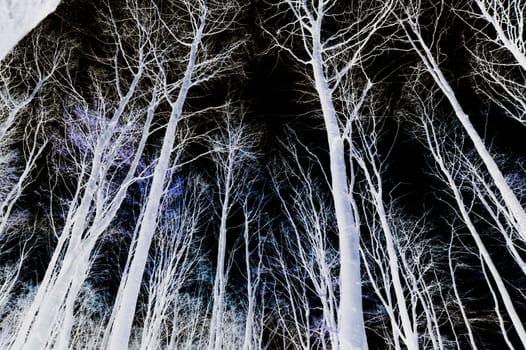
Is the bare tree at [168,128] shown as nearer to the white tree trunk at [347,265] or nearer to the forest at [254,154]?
the forest at [254,154]

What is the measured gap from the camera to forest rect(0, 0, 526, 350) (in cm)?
632

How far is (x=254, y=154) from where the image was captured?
1282 centimetres

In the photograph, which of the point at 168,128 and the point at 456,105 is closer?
the point at 168,128

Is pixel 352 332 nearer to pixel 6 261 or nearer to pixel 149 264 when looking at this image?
pixel 149 264

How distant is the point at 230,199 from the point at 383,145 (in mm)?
7162

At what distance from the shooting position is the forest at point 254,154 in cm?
632

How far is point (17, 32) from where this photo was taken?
3.34ft

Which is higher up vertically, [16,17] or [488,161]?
[488,161]

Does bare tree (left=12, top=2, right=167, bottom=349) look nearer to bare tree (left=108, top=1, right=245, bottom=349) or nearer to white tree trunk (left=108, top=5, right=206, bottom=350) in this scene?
bare tree (left=108, top=1, right=245, bottom=349)

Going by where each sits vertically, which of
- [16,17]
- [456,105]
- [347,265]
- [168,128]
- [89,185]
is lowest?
[347,265]

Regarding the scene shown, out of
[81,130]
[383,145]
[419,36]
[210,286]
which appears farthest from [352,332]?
[210,286]

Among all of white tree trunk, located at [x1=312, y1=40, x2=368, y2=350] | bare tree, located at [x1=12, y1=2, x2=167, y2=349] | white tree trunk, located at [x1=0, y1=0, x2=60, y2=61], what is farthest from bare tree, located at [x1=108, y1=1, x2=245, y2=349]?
white tree trunk, located at [x1=0, y1=0, x2=60, y2=61]

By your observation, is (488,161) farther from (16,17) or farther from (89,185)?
(89,185)

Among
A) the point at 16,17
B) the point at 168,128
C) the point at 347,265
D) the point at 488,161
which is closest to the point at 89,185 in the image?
the point at 168,128
